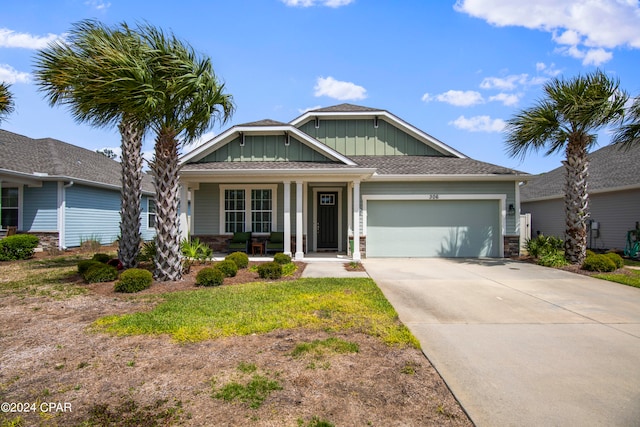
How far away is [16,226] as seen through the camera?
48.2 feet

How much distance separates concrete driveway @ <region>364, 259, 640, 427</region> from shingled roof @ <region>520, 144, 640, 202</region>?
8.13 m

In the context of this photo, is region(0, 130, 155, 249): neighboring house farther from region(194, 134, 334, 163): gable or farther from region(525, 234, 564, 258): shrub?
region(525, 234, 564, 258): shrub

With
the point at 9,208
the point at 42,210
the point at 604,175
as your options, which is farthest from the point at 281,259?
the point at 604,175

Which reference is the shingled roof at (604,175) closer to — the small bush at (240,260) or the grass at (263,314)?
the grass at (263,314)

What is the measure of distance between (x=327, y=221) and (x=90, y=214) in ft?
35.8

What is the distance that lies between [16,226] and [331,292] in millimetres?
14815

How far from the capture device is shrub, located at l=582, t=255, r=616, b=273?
9.89 metres

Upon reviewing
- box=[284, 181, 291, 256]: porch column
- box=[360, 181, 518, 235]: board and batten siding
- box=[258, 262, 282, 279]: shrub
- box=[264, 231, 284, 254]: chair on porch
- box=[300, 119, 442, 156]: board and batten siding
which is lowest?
box=[258, 262, 282, 279]: shrub

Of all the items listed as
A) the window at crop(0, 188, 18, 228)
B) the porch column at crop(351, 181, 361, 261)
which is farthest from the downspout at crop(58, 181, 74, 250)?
the porch column at crop(351, 181, 361, 261)

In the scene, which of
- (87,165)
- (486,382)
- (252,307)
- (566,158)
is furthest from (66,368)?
(87,165)

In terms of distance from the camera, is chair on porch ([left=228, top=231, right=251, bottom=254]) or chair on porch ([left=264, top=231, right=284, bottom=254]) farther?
chair on porch ([left=264, top=231, right=284, bottom=254])

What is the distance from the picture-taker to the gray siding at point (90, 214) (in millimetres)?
15227

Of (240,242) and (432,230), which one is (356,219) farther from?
(240,242)

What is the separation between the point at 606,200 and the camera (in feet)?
52.4
